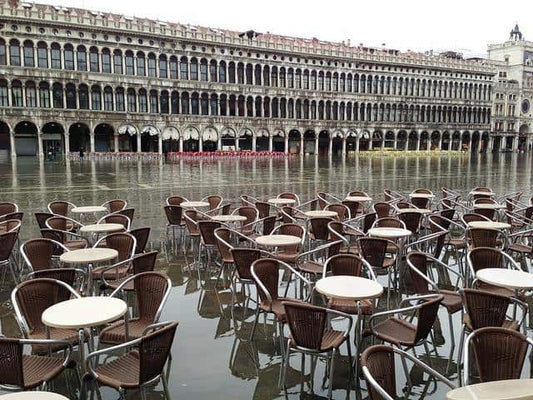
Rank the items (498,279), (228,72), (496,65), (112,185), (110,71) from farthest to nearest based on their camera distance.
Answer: (496,65)
(228,72)
(110,71)
(112,185)
(498,279)

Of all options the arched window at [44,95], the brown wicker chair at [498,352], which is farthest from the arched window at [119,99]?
the brown wicker chair at [498,352]

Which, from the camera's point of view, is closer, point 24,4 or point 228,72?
point 24,4

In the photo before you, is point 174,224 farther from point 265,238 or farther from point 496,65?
point 496,65

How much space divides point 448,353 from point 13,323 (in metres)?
4.74

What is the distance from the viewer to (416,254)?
16.9 feet

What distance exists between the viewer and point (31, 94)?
45.5 m

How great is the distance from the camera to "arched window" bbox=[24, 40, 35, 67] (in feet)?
148

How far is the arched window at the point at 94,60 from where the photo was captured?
4822 cm

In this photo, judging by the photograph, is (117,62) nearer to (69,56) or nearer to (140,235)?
(69,56)

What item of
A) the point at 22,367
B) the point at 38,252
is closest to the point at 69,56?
the point at 38,252

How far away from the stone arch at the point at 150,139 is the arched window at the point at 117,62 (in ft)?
19.8

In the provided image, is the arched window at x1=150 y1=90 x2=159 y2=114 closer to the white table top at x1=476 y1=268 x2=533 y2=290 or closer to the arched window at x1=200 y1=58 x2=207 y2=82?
the arched window at x1=200 y1=58 x2=207 y2=82

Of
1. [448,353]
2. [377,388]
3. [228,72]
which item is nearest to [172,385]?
[377,388]

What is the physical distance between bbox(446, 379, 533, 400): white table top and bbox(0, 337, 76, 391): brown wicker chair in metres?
2.63
